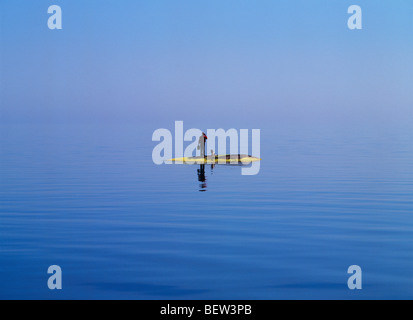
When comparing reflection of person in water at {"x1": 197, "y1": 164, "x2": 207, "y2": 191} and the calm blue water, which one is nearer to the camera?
the calm blue water

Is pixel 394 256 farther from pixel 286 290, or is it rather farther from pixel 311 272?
pixel 286 290

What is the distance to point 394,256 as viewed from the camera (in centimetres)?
1861

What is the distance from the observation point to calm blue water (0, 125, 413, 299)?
1566 cm

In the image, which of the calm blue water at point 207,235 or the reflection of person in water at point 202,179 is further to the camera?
the reflection of person in water at point 202,179

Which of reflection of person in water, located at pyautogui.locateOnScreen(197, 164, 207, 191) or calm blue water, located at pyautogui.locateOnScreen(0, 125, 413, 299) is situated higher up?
reflection of person in water, located at pyautogui.locateOnScreen(197, 164, 207, 191)

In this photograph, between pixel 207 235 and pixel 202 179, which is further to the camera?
pixel 202 179

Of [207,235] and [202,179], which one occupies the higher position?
[202,179]

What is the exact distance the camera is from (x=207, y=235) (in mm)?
21578

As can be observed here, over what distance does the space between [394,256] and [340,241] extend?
7.69 ft

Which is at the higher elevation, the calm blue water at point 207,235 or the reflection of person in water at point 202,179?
the reflection of person in water at point 202,179

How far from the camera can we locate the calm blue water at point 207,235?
15656 mm

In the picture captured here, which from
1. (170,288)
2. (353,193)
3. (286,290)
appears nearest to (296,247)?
(286,290)

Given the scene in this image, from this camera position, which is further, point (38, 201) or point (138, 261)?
point (38, 201)
